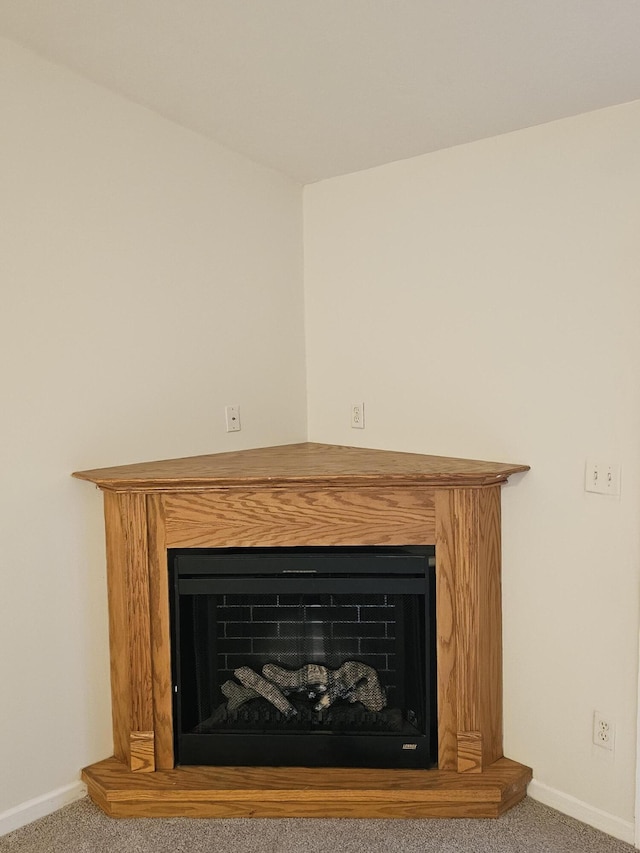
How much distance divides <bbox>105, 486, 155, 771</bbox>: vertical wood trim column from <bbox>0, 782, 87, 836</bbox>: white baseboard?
189mm

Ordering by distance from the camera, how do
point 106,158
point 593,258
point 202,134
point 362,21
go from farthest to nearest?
point 202,134
point 106,158
point 593,258
point 362,21

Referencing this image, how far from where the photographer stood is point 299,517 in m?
2.46

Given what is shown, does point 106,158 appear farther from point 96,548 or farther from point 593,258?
point 593,258

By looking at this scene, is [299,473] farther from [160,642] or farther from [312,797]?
[312,797]

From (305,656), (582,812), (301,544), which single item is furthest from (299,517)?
(582,812)

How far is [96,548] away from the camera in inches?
99.8

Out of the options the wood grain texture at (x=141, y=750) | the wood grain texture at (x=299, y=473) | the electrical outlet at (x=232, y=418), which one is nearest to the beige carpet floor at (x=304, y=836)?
the wood grain texture at (x=141, y=750)

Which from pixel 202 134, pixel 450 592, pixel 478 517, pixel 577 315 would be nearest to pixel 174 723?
pixel 450 592

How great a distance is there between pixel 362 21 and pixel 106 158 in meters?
1.01

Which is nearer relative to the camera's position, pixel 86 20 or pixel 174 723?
pixel 86 20

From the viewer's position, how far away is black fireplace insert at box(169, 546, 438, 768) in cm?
247

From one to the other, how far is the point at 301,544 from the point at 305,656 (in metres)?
0.39

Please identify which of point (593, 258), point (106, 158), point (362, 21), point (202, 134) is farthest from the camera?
point (202, 134)


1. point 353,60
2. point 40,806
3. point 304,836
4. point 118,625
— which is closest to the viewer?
point 353,60
